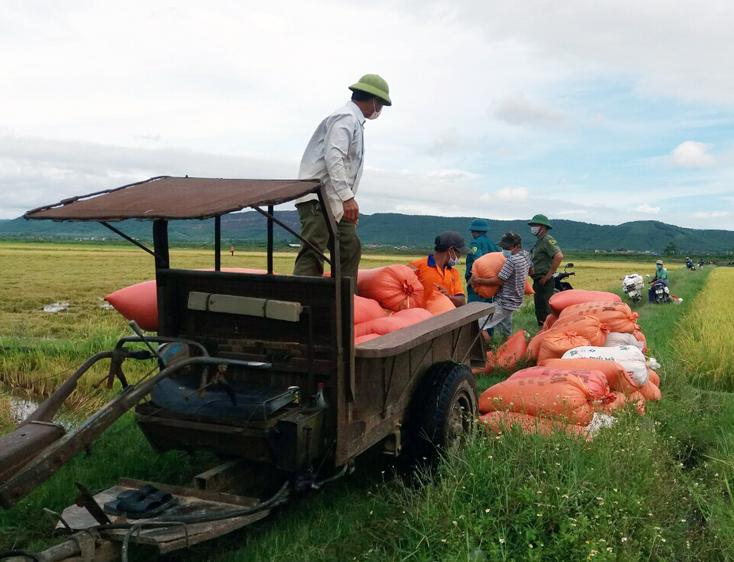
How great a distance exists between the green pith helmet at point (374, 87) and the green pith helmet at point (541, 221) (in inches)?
170

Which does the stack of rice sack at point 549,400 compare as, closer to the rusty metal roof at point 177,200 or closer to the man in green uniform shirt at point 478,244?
the rusty metal roof at point 177,200

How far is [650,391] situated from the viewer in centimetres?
509

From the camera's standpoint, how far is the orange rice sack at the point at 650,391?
5051 millimetres

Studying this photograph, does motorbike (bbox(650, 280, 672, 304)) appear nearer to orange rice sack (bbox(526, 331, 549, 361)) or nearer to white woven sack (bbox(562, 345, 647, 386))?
orange rice sack (bbox(526, 331, 549, 361))

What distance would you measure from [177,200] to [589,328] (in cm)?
401

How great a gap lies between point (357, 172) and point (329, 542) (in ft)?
7.26

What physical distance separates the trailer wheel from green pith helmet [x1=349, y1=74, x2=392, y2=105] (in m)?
1.70

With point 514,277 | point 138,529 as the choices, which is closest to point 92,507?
point 138,529

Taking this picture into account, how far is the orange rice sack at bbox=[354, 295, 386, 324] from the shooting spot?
15.1ft

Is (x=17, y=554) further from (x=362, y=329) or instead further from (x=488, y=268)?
(x=488, y=268)

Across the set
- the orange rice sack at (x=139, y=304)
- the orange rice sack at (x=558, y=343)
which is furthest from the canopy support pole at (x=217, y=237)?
the orange rice sack at (x=558, y=343)

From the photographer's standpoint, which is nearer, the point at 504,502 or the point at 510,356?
the point at 504,502

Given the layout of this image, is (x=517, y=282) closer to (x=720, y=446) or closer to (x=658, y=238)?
(x=720, y=446)

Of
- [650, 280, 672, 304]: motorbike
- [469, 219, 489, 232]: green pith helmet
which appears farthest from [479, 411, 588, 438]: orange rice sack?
[650, 280, 672, 304]: motorbike
